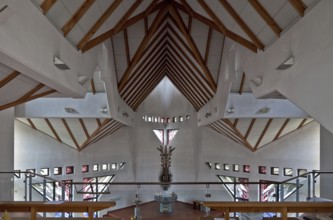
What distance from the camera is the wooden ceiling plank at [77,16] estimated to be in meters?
5.12

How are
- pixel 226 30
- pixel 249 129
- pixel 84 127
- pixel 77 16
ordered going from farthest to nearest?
pixel 84 127
pixel 249 129
pixel 226 30
pixel 77 16

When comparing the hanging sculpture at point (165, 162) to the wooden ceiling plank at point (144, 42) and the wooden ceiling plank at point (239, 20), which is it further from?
the wooden ceiling plank at point (239, 20)

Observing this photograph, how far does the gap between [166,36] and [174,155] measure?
379 inches

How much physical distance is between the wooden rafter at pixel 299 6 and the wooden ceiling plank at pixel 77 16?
3.37 m

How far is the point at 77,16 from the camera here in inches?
204

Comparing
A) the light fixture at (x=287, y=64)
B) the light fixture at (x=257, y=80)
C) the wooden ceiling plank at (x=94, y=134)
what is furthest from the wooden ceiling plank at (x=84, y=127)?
the light fixture at (x=287, y=64)

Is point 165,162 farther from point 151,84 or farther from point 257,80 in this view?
point 257,80

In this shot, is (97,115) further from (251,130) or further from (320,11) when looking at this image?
(320,11)

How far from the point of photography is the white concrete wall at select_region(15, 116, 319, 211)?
11503 millimetres

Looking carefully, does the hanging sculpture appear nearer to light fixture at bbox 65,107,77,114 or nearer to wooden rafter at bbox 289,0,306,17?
light fixture at bbox 65,107,77,114

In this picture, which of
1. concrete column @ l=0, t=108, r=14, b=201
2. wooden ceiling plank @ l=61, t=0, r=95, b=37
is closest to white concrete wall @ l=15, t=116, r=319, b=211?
concrete column @ l=0, t=108, r=14, b=201

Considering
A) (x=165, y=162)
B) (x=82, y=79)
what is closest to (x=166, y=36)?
(x=82, y=79)

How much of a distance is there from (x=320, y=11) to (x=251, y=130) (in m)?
8.82

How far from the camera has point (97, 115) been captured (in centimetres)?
998
